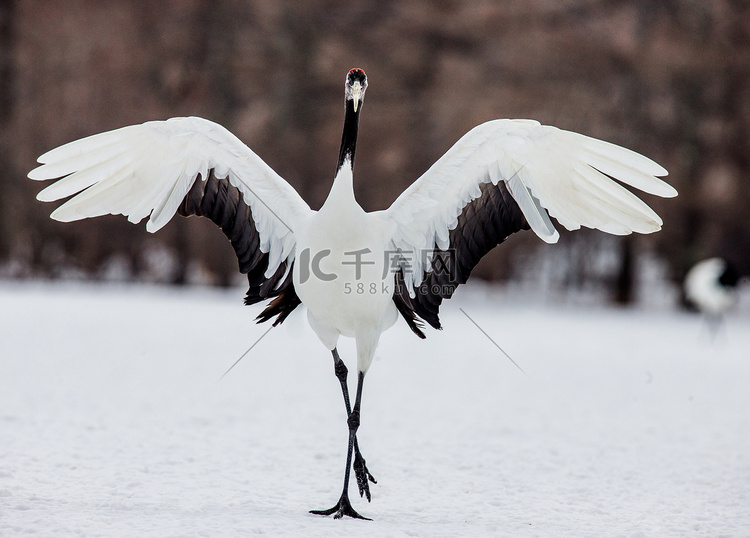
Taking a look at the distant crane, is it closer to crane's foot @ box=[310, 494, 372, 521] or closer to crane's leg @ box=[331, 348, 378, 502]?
crane's leg @ box=[331, 348, 378, 502]

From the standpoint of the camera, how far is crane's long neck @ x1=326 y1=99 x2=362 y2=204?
4375 millimetres

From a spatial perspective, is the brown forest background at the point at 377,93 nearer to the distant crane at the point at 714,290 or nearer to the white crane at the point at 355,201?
the distant crane at the point at 714,290

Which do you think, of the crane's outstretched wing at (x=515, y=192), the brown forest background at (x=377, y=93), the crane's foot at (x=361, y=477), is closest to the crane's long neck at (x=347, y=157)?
the crane's outstretched wing at (x=515, y=192)

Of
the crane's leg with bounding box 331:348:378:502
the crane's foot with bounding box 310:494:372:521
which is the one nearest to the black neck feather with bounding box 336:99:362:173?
the crane's leg with bounding box 331:348:378:502

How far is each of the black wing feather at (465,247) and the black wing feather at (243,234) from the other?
0.72m

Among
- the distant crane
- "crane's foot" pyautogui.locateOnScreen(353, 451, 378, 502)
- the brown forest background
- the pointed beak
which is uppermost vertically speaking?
the brown forest background

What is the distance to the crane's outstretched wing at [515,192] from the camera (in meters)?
4.34

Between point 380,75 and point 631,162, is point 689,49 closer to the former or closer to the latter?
point 380,75

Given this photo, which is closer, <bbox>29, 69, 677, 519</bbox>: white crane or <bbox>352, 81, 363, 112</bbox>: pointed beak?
<bbox>29, 69, 677, 519</bbox>: white crane

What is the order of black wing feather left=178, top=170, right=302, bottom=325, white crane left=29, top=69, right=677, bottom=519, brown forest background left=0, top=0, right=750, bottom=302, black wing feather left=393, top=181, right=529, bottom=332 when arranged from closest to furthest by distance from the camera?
1. white crane left=29, top=69, right=677, bottom=519
2. black wing feather left=393, top=181, right=529, bottom=332
3. black wing feather left=178, top=170, right=302, bottom=325
4. brown forest background left=0, top=0, right=750, bottom=302

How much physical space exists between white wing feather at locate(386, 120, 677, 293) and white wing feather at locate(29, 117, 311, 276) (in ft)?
2.63

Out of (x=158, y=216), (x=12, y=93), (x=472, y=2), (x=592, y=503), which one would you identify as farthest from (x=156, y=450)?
(x=12, y=93)

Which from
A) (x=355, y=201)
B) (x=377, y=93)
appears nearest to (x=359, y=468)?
(x=355, y=201)

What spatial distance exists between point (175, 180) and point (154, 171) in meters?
0.13
